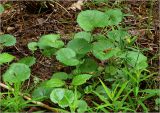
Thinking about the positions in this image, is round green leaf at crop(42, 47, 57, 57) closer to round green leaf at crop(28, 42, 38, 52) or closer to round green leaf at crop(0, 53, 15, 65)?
round green leaf at crop(28, 42, 38, 52)

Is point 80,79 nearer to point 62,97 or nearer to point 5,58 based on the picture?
point 62,97

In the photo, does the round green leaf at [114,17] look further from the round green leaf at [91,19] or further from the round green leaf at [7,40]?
the round green leaf at [7,40]

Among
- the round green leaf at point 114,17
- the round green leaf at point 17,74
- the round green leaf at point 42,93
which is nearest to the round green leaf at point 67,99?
the round green leaf at point 42,93

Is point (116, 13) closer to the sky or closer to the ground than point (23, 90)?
closer to the sky

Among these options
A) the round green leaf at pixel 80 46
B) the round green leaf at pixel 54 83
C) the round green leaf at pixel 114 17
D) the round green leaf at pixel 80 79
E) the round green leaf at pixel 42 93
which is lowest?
the round green leaf at pixel 42 93

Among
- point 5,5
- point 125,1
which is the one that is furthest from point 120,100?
point 5,5

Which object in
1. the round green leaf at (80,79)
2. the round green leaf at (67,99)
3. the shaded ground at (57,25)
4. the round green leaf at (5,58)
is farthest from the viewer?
the shaded ground at (57,25)

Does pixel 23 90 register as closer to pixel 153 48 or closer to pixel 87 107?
pixel 87 107

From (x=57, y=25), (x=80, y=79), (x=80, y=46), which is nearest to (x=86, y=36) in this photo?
(x=80, y=46)
